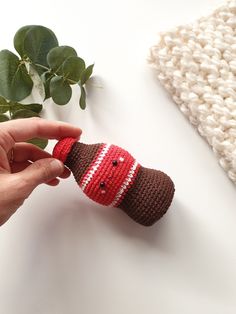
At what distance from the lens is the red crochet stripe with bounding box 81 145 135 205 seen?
69 cm

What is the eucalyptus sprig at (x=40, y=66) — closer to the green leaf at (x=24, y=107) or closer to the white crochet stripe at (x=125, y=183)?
the green leaf at (x=24, y=107)

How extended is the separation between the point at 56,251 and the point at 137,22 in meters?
0.49

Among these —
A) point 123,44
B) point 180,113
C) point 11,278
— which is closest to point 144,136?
point 180,113

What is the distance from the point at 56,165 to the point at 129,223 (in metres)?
0.19

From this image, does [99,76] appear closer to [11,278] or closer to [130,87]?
[130,87]

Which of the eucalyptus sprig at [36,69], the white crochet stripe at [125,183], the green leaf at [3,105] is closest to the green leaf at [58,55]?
→ the eucalyptus sprig at [36,69]

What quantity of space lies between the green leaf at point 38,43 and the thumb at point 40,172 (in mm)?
219

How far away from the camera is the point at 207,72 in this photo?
0.79 m

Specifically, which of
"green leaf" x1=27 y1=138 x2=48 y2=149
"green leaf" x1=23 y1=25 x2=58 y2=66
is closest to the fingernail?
"green leaf" x1=27 y1=138 x2=48 y2=149

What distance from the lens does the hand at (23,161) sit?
25.9 inches

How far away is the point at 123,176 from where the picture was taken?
2.28ft

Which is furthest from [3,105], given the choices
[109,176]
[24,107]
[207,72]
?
[207,72]

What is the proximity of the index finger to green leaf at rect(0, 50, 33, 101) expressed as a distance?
9cm

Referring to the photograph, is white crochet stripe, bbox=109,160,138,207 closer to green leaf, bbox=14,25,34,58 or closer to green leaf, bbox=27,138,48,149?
green leaf, bbox=27,138,48,149
